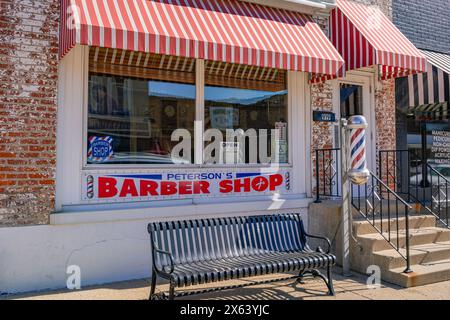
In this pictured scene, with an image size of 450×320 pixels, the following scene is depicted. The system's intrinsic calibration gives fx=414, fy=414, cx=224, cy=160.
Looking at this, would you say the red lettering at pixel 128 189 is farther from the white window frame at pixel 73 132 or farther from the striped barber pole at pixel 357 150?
the striped barber pole at pixel 357 150

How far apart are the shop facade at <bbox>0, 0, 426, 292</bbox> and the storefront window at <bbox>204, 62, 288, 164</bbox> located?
18mm

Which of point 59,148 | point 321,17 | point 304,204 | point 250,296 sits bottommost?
point 250,296

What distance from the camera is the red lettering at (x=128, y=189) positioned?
5.39 metres

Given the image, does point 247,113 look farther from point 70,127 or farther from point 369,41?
point 70,127

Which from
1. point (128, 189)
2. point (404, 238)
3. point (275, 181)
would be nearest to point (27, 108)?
point (128, 189)

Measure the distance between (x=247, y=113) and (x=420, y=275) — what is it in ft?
10.8

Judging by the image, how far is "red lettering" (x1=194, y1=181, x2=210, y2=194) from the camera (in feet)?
19.3

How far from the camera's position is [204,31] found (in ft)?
16.4

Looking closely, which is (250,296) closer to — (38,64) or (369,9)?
(38,64)

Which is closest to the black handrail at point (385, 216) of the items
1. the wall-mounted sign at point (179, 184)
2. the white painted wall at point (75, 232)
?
the wall-mounted sign at point (179, 184)

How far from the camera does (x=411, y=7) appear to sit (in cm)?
840

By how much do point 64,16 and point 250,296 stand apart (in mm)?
3790
